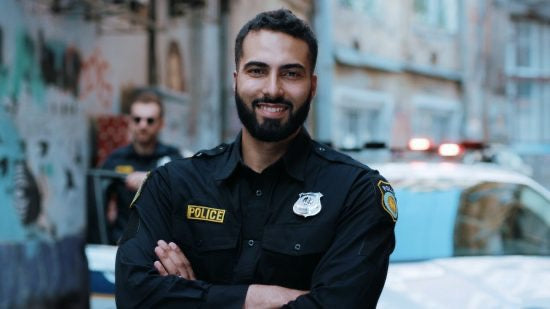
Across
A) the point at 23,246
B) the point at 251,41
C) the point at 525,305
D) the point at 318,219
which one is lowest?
the point at 23,246

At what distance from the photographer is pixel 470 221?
524cm

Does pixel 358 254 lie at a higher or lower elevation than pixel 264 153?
lower

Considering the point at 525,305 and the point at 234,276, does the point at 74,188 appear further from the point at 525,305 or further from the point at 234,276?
the point at 234,276

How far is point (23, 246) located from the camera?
24.0 ft

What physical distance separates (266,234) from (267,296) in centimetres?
18

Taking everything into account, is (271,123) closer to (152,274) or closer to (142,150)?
(152,274)

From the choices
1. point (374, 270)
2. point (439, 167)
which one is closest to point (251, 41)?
point (374, 270)

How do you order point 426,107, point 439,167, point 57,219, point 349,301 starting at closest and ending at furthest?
point 349,301
point 439,167
point 57,219
point 426,107

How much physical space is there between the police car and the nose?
1530mm

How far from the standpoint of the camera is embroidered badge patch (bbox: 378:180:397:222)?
2809 mm

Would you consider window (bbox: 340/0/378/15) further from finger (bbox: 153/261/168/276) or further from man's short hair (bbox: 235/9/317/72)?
finger (bbox: 153/261/168/276)

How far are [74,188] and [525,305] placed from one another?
5.30 meters

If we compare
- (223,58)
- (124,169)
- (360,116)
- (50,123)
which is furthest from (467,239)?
(360,116)

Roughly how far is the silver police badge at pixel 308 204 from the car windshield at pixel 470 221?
6.90ft
